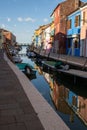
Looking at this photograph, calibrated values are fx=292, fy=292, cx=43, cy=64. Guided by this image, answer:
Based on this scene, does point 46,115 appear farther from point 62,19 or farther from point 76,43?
point 62,19

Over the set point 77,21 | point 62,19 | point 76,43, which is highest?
point 62,19

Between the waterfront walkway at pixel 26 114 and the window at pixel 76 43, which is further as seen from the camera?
the window at pixel 76 43

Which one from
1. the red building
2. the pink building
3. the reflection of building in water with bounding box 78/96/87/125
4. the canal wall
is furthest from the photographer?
the red building

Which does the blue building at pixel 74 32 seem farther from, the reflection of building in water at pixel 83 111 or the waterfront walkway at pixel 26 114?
the waterfront walkway at pixel 26 114

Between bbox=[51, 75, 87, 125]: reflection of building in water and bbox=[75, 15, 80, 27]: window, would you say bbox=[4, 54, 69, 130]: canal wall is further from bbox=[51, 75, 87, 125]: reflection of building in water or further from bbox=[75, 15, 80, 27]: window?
bbox=[75, 15, 80, 27]: window

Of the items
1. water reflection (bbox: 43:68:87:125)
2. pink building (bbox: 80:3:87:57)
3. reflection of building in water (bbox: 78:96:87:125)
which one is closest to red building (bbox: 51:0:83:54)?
pink building (bbox: 80:3:87:57)

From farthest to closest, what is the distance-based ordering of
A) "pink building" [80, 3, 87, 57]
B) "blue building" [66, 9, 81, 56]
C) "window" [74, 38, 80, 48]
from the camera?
1. "window" [74, 38, 80, 48]
2. "blue building" [66, 9, 81, 56]
3. "pink building" [80, 3, 87, 57]

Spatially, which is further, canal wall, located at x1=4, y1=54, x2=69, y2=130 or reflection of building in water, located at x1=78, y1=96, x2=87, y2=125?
reflection of building in water, located at x1=78, y1=96, x2=87, y2=125

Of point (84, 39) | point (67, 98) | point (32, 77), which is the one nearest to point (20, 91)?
point (67, 98)

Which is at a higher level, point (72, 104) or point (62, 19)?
point (62, 19)

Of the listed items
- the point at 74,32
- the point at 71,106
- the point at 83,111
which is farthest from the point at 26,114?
the point at 74,32

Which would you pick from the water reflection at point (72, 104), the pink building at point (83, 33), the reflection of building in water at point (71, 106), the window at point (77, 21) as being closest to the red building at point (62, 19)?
the window at point (77, 21)

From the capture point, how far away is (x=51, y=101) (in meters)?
14.8

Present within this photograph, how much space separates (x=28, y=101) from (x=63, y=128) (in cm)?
288
